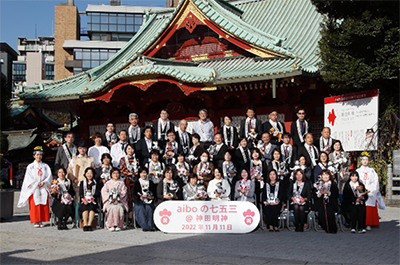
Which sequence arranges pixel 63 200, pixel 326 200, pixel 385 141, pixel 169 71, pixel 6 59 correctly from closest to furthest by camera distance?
pixel 326 200, pixel 63 200, pixel 385 141, pixel 169 71, pixel 6 59

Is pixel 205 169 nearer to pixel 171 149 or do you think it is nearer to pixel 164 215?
pixel 171 149

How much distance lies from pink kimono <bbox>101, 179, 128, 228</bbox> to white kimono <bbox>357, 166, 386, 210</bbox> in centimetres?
521

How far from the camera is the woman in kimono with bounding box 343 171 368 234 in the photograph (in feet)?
28.0

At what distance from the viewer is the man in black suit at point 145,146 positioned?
10.2 meters

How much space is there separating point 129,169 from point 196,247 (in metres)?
3.41

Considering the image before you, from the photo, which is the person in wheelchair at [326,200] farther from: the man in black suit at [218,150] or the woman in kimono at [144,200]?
the woman in kimono at [144,200]

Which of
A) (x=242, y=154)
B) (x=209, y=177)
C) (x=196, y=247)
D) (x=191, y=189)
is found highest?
(x=242, y=154)

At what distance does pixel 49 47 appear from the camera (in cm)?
8950

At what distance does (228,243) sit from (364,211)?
3.19 m

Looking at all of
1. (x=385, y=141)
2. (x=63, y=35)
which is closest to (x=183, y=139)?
(x=385, y=141)

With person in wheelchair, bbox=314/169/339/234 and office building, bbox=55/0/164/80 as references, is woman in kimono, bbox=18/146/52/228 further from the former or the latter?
office building, bbox=55/0/164/80

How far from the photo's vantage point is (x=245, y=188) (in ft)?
29.6

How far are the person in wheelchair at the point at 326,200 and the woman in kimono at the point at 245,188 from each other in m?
1.33

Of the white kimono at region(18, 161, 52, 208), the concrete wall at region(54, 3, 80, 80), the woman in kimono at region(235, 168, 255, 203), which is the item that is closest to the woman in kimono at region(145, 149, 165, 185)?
the woman in kimono at region(235, 168, 255, 203)
